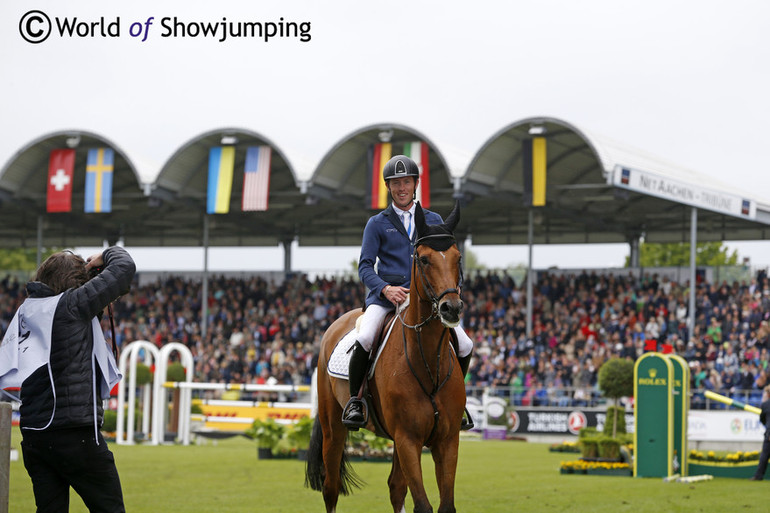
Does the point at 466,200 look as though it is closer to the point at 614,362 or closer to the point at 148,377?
the point at 148,377

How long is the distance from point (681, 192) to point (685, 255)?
27268 mm

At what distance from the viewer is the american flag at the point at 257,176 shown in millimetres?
32125

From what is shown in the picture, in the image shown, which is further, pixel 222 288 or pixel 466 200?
pixel 222 288

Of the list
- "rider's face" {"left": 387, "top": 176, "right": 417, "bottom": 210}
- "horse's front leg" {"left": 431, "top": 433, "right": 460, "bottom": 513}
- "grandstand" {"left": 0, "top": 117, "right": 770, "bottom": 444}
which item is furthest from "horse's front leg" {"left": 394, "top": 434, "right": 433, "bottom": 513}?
"grandstand" {"left": 0, "top": 117, "right": 770, "bottom": 444}

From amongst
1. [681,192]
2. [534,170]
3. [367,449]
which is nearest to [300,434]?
[367,449]

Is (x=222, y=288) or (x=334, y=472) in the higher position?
(x=222, y=288)

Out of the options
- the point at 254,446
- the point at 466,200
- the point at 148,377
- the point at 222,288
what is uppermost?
the point at 466,200

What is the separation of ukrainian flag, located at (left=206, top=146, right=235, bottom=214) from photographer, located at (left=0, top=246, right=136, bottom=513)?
2710cm

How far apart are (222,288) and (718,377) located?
20946 mm

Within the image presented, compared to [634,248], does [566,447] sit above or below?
below

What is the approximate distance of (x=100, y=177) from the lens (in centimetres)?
3331

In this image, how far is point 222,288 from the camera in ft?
133

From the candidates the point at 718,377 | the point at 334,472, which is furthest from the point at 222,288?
the point at 334,472

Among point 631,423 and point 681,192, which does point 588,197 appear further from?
point 631,423
